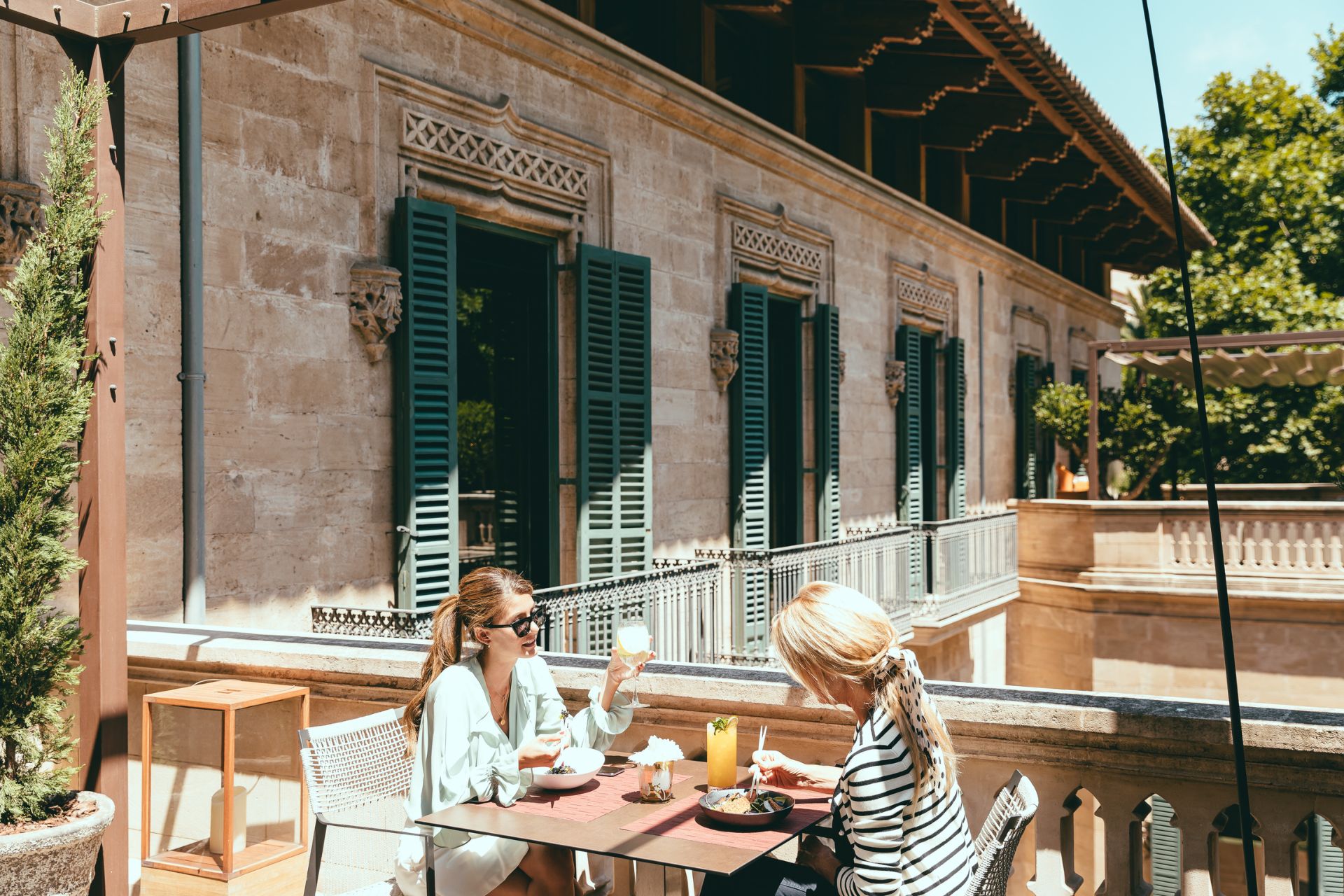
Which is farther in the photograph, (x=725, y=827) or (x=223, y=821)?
(x=223, y=821)

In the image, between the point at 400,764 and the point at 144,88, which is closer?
the point at 400,764

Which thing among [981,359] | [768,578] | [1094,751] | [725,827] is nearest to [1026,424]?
[981,359]

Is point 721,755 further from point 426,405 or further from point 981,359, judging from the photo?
point 981,359

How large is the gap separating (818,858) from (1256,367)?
16.7 metres

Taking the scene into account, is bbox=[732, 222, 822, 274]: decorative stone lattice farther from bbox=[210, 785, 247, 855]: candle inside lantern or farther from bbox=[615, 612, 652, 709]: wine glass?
bbox=[615, 612, 652, 709]: wine glass

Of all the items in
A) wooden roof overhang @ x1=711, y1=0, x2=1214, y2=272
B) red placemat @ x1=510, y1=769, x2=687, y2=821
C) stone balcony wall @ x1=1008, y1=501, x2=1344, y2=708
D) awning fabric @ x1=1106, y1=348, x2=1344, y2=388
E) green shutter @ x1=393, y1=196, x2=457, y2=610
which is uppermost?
wooden roof overhang @ x1=711, y1=0, x2=1214, y2=272

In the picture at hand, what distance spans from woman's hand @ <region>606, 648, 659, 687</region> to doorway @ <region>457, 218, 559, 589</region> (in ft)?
18.6

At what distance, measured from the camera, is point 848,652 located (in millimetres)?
2660

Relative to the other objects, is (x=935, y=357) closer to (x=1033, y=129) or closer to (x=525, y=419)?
(x=1033, y=129)

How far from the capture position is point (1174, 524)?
15.2 meters

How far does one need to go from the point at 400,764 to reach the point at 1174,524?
1346cm

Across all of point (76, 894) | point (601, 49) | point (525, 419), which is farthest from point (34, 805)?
point (601, 49)

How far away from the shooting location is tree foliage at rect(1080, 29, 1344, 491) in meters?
23.3

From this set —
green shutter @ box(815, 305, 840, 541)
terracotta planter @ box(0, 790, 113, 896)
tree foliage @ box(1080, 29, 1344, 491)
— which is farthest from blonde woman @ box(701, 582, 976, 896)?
tree foliage @ box(1080, 29, 1344, 491)
